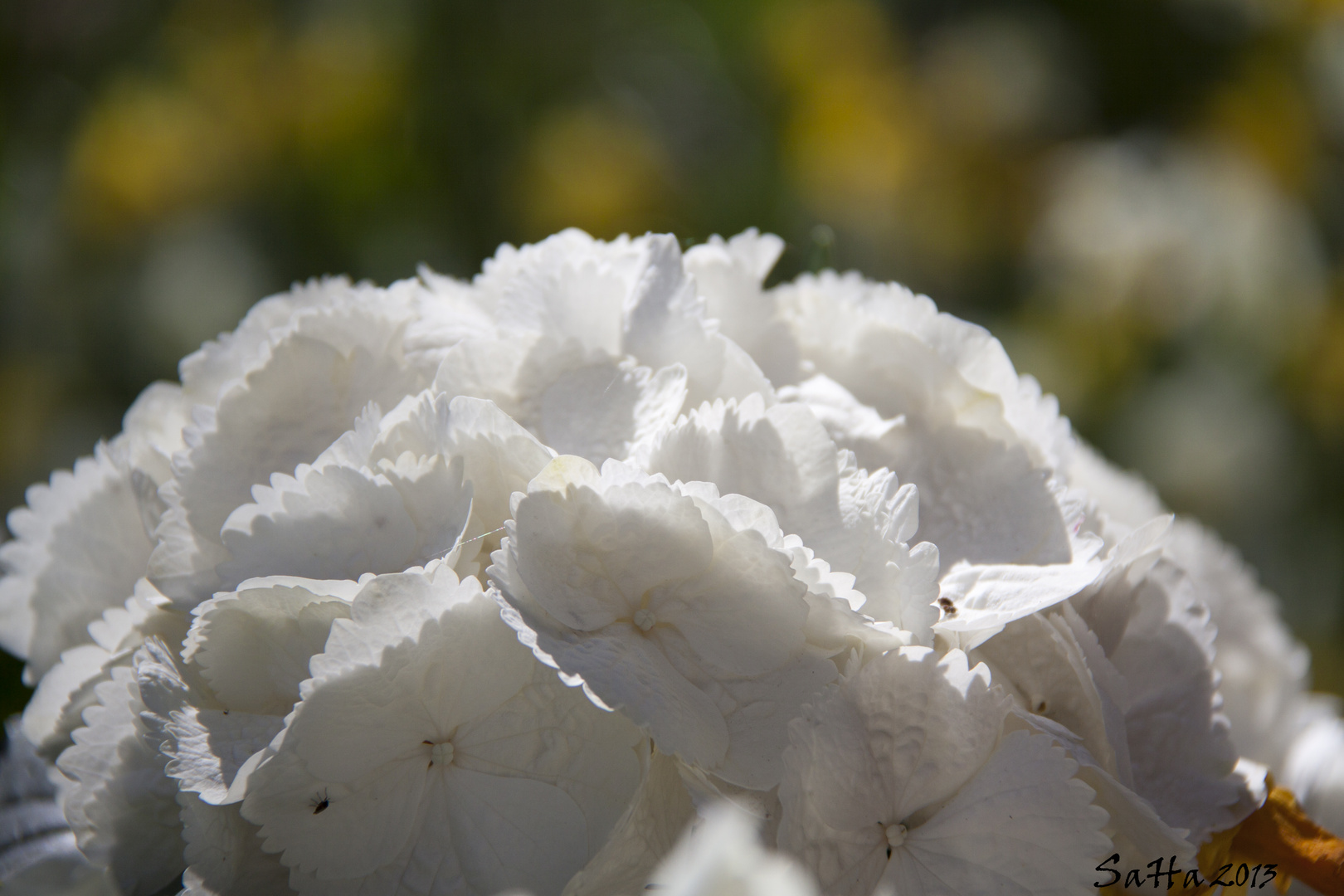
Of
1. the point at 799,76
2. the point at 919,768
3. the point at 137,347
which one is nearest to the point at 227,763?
the point at 919,768

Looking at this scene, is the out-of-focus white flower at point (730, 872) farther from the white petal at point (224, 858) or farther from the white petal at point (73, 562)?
the white petal at point (73, 562)

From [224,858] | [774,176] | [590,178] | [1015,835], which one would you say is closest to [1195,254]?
[774,176]

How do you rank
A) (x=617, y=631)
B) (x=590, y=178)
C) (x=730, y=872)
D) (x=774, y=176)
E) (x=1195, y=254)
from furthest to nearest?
(x=774, y=176)
(x=590, y=178)
(x=1195, y=254)
(x=617, y=631)
(x=730, y=872)

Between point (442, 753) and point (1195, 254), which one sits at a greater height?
point (1195, 254)

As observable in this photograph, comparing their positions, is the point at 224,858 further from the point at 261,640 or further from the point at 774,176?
the point at 774,176

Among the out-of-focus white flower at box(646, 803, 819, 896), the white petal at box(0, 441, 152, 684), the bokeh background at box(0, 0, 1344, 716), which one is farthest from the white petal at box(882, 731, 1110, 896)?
the bokeh background at box(0, 0, 1344, 716)

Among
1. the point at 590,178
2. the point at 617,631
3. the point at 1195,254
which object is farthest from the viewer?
the point at 590,178
